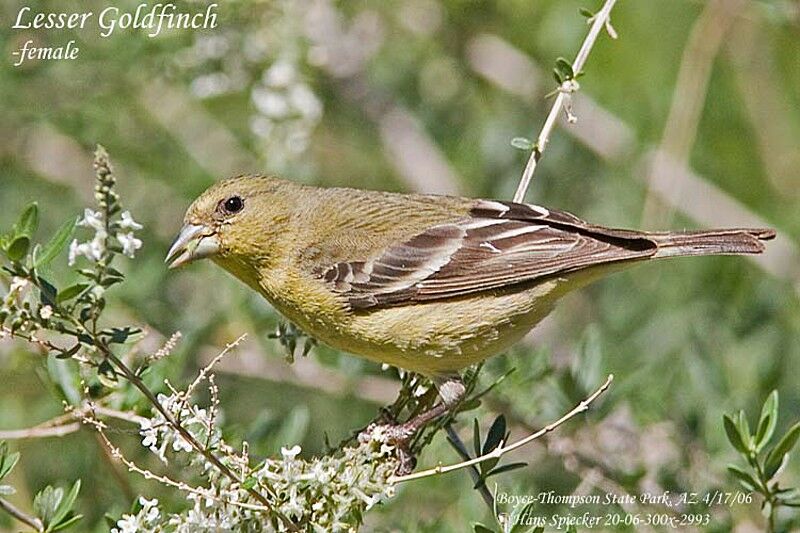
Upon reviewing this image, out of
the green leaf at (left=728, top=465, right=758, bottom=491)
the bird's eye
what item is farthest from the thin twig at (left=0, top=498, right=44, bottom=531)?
the green leaf at (left=728, top=465, right=758, bottom=491)

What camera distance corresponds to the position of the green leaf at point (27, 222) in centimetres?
285

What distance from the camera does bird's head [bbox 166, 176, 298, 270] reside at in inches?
174

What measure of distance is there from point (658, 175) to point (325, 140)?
2.03 m

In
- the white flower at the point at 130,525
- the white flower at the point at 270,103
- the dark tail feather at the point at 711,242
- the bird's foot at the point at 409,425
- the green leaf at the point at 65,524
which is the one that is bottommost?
the green leaf at the point at 65,524

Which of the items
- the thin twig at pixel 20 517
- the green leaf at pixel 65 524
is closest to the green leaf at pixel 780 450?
the green leaf at pixel 65 524

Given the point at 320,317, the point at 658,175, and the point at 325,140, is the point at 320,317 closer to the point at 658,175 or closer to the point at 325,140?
the point at 658,175

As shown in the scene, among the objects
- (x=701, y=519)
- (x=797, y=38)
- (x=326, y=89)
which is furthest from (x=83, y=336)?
(x=797, y=38)

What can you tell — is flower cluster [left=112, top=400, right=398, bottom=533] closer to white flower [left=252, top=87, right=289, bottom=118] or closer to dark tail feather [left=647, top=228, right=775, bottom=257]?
dark tail feather [left=647, top=228, right=775, bottom=257]

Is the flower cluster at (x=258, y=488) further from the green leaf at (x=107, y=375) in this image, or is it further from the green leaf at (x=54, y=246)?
the green leaf at (x=54, y=246)

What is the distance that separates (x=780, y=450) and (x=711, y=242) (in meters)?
1.00

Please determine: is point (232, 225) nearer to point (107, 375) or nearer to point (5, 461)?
A: point (107, 375)

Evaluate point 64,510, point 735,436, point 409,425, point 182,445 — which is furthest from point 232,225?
point 735,436

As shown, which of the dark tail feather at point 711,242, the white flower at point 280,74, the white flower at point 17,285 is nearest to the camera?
the white flower at point 17,285

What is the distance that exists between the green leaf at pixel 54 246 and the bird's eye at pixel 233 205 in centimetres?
152
